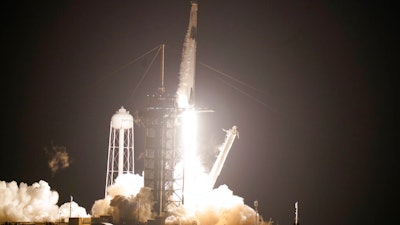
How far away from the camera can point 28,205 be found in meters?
55.0

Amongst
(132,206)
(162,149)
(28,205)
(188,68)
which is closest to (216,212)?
(162,149)

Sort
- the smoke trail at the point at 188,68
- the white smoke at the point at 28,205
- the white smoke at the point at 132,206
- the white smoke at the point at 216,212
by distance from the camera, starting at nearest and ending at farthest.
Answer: the white smoke at the point at 132,206
the white smoke at the point at 216,212
the white smoke at the point at 28,205
the smoke trail at the point at 188,68

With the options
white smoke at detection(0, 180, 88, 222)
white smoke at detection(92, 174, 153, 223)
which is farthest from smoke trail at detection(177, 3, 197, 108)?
white smoke at detection(0, 180, 88, 222)

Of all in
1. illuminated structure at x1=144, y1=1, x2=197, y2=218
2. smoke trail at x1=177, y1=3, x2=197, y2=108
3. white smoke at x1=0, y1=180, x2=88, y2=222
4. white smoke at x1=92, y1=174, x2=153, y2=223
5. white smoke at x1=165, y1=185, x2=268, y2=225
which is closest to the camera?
white smoke at x1=92, y1=174, x2=153, y2=223

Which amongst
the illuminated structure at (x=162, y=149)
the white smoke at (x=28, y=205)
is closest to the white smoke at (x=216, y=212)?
the illuminated structure at (x=162, y=149)

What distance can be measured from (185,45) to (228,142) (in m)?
6.67

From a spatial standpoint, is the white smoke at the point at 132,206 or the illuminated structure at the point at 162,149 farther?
the illuminated structure at the point at 162,149

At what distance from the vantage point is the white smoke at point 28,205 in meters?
54.2

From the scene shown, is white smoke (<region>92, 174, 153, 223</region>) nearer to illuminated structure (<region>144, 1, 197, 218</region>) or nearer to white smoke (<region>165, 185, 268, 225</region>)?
illuminated structure (<region>144, 1, 197, 218</region>)

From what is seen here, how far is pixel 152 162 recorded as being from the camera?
53.7 metres

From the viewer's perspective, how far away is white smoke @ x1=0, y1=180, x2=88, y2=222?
54188 mm

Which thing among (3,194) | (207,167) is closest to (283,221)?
(207,167)

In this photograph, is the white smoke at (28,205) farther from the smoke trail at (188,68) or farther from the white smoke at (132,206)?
the smoke trail at (188,68)

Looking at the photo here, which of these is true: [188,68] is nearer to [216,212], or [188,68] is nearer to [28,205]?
[216,212]
